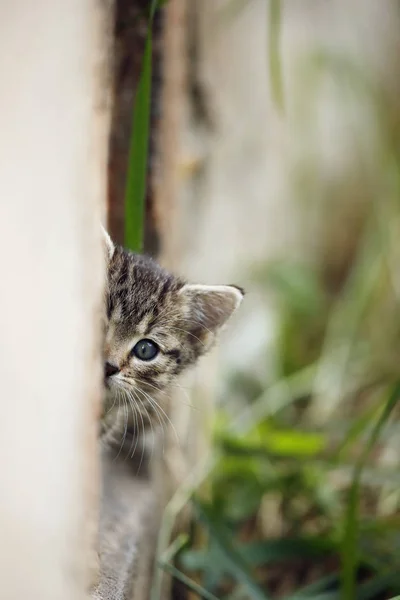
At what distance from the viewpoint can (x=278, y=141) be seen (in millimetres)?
2688

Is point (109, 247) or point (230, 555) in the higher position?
point (109, 247)

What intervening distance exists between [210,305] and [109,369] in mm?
245

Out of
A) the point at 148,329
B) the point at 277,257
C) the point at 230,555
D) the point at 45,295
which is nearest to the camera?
the point at 45,295

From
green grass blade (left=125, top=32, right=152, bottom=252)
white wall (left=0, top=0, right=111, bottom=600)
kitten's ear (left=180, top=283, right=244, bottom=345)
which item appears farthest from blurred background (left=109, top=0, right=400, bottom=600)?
white wall (left=0, top=0, right=111, bottom=600)

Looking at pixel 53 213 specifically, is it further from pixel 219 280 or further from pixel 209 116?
pixel 219 280

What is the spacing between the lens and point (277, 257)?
268 cm

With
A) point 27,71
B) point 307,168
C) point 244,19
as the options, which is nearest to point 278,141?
point 307,168

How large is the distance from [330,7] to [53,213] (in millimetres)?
2299

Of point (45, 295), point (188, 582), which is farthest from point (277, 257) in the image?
point (45, 295)

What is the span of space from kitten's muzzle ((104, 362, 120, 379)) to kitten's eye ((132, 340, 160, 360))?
0.06 metres

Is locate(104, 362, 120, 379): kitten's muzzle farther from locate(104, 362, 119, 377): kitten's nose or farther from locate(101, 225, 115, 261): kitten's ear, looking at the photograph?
locate(101, 225, 115, 261): kitten's ear

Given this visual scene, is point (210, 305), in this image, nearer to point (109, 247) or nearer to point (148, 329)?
point (148, 329)

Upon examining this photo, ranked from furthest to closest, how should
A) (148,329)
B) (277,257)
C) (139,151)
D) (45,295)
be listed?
(277,257), (148,329), (139,151), (45,295)

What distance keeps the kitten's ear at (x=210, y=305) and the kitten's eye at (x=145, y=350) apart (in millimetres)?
100
